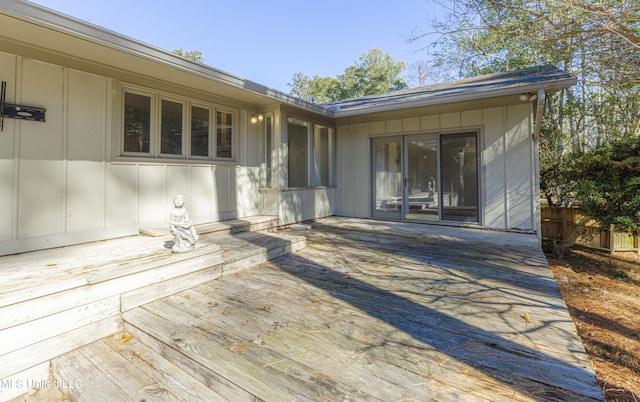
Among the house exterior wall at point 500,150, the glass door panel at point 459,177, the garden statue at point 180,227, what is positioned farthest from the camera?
Answer: the glass door panel at point 459,177

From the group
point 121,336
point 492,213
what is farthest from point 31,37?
point 492,213

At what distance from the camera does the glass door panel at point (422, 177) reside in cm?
595

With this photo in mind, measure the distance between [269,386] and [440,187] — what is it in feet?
17.6

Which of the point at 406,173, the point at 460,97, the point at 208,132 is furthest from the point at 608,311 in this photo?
the point at 208,132

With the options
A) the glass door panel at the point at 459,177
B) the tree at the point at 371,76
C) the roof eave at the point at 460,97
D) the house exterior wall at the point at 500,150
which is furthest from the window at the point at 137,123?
the tree at the point at 371,76

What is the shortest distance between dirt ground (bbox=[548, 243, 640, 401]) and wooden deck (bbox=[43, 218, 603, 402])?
63 cm

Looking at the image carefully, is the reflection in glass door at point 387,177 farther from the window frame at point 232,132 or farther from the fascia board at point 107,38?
the fascia board at point 107,38

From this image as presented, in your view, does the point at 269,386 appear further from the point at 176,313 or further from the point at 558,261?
the point at 558,261

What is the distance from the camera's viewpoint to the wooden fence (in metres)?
6.35

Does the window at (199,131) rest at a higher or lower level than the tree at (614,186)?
higher

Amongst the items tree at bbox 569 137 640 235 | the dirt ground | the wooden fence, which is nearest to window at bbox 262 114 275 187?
the dirt ground

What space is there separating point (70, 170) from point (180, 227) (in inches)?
Result: 63.7

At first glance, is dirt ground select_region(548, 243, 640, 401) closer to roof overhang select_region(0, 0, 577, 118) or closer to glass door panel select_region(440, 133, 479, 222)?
glass door panel select_region(440, 133, 479, 222)

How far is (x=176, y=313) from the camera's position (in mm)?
2172
